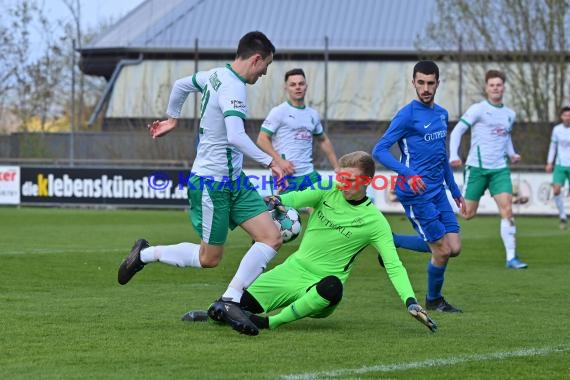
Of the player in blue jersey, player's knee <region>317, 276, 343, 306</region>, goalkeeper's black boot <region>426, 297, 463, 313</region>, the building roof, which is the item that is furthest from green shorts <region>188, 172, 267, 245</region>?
the building roof

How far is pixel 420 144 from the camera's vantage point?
32.7 ft

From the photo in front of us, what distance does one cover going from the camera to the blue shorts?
9.91m

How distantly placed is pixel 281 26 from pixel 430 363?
4058 cm

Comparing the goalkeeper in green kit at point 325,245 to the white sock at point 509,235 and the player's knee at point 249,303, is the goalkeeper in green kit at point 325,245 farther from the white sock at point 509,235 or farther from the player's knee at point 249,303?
the white sock at point 509,235

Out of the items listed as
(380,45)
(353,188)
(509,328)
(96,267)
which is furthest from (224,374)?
(380,45)

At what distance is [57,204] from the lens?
29.2 metres

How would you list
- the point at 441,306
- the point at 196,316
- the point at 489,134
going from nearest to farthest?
the point at 196,316 < the point at 441,306 < the point at 489,134

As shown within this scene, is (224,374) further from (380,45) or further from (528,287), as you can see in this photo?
(380,45)

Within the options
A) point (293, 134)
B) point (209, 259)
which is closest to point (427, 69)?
point (209, 259)

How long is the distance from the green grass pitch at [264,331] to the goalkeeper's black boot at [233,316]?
0.28 feet

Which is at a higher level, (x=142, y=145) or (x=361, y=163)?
(x=361, y=163)

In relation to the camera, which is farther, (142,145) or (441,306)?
(142,145)

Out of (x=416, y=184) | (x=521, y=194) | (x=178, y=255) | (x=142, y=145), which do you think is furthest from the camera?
(x=142, y=145)

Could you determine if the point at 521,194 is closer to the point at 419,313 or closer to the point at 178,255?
the point at 178,255
